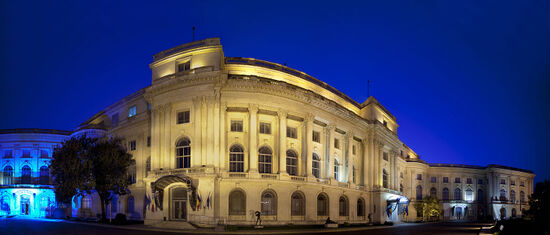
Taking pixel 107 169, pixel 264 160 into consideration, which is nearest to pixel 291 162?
pixel 264 160

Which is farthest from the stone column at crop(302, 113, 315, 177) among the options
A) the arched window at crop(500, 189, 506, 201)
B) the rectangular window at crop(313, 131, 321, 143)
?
the arched window at crop(500, 189, 506, 201)

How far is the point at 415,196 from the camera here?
96062 mm

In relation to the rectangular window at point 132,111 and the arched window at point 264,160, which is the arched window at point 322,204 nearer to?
the arched window at point 264,160

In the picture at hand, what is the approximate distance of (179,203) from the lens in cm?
4378

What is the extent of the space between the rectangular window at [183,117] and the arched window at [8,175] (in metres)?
47.4

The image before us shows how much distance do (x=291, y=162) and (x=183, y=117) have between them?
13.2 m

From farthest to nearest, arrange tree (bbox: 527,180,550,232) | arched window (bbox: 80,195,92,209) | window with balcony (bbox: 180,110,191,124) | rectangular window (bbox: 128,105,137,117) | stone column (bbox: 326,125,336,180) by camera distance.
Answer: arched window (bbox: 80,195,92,209), rectangular window (bbox: 128,105,137,117), stone column (bbox: 326,125,336,180), window with balcony (bbox: 180,110,191,124), tree (bbox: 527,180,550,232)

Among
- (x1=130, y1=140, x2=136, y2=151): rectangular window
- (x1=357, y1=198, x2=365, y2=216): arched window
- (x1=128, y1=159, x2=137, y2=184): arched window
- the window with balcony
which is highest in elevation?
the window with balcony

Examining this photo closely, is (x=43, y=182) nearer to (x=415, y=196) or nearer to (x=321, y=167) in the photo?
(x=321, y=167)

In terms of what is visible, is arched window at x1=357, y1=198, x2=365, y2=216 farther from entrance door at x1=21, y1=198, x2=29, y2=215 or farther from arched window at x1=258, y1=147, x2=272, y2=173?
entrance door at x1=21, y1=198, x2=29, y2=215

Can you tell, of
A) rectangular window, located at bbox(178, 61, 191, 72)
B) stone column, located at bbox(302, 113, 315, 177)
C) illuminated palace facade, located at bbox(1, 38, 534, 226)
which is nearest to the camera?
illuminated palace facade, located at bbox(1, 38, 534, 226)

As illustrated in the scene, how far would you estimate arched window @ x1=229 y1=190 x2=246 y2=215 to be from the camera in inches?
1662

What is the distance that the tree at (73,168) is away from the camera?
4709 cm

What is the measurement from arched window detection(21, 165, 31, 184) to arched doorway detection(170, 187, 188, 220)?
146ft
